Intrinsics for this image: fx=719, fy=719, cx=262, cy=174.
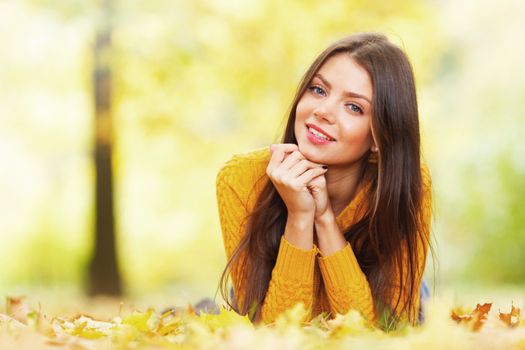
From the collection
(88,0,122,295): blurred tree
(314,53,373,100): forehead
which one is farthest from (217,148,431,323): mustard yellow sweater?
(88,0,122,295): blurred tree

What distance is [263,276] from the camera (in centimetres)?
285

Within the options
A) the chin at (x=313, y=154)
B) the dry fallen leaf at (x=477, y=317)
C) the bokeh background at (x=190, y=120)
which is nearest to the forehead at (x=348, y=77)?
the chin at (x=313, y=154)

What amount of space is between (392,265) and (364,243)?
0.16 metres

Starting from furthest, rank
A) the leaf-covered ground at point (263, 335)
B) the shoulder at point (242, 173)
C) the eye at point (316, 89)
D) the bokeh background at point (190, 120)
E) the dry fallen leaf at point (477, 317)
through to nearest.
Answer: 1. the bokeh background at point (190, 120)
2. the shoulder at point (242, 173)
3. the eye at point (316, 89)
4. the dry fallen leaf at point (477, 317)
5. the leaf-covered ground at point (263, 335)

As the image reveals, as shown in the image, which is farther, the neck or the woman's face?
the neck

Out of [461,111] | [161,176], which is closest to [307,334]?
[161,176]

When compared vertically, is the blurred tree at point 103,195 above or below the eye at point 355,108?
below

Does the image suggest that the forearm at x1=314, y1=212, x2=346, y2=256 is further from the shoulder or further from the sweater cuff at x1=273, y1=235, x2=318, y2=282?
the shoulder

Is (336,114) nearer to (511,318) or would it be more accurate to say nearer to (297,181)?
(297,181)

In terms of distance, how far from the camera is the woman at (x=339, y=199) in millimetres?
2686

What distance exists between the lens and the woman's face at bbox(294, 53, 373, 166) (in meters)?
2.68

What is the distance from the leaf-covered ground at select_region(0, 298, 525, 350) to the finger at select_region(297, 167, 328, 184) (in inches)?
22.4

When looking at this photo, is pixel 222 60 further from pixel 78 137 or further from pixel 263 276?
pixel 263 276

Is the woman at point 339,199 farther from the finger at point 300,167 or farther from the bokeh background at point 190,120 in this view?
the bokeh background at point 190,120
